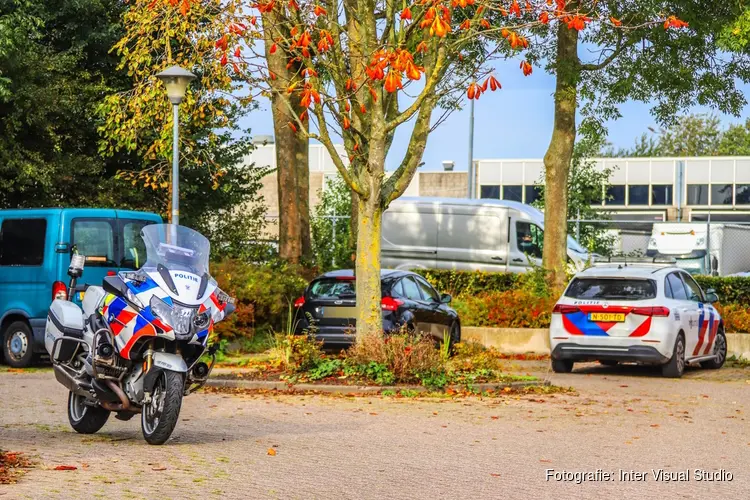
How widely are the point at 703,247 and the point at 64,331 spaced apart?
26085 mm

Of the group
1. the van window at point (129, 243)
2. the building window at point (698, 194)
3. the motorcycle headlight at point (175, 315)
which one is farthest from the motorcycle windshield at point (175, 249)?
the building window at point (698, 194)

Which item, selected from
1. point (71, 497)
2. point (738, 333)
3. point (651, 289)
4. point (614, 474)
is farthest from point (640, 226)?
point (71, 497)

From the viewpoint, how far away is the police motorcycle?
9.12 metres

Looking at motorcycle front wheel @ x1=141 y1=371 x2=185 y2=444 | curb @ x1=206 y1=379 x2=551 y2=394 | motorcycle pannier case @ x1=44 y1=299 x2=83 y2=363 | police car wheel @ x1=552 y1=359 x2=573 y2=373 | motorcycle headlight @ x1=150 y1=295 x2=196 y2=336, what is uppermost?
motorcycle headlight @ x1=150 y1=295 x2=196 y2=336

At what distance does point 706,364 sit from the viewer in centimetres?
1981

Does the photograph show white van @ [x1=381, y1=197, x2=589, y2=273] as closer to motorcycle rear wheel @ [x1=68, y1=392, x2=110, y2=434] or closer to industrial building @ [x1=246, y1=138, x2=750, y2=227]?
motorcycle rear wheel @ [x1=68, y1=392, x2=110, y2=434]

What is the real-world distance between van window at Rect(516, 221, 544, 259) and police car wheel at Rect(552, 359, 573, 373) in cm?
1176

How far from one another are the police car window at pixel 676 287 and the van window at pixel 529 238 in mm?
11803

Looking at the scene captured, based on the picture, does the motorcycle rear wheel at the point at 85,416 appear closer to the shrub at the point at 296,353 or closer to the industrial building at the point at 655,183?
the shrub at the point at 296,353

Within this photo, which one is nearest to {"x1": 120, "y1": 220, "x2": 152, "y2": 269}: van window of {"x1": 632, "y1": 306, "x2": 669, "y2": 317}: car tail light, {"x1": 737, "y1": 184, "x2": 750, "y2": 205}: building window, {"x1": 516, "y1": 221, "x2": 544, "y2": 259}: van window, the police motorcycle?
{"x1": 632, "y1": 306, "x2": 669, "y2": 317}: car tail light

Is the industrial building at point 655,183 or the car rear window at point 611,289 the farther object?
the industrial building at point 655,183

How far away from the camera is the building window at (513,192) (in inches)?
2395

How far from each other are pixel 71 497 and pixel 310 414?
5214 millimetres

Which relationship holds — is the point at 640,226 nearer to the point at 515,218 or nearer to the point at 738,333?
the point at 515,218
